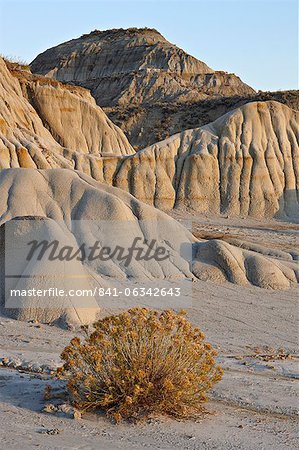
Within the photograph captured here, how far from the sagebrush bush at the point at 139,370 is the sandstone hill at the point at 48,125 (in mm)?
18598

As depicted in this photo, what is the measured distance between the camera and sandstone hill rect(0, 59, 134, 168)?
2562 cm

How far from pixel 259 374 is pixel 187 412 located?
7.40 ft

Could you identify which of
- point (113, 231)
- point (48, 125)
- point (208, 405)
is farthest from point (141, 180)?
point (208, 405)

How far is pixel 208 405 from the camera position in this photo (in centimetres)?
629

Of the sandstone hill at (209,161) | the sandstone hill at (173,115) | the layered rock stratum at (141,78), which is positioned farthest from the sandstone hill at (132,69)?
the sandstone hill at (209,161)

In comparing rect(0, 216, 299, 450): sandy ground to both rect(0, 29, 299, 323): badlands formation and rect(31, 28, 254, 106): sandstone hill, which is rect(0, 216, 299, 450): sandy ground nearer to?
rect(0, 29, 299, 323): badlands formation

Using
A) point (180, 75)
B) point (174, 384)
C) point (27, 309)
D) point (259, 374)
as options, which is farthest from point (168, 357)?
point (180, 75)

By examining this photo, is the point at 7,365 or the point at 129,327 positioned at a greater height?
the point at 129,327

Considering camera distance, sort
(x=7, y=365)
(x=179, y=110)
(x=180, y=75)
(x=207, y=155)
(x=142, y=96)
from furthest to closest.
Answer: (x=180, y=75), (x=142, y=96), (x=179, y=110), (x=207, y=155), (x=7, y=365)

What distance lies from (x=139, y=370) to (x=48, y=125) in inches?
1218

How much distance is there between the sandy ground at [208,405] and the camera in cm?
530

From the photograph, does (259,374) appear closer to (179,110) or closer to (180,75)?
(179,110)

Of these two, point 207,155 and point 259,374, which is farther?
point 207,155

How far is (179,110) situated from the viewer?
59844mm
